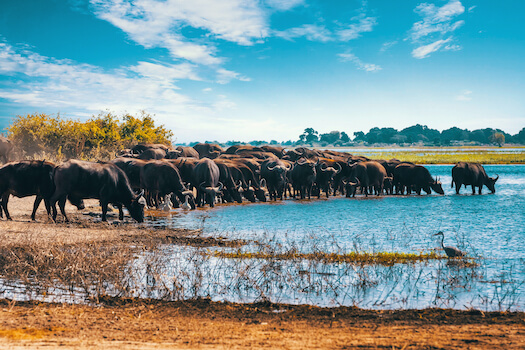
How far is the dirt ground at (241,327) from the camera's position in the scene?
5.39 m

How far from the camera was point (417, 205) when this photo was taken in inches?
949

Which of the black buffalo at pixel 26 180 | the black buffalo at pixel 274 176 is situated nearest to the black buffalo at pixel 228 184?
the black buffalo at pixel 274 176

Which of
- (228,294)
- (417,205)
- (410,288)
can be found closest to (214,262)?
(228,294)

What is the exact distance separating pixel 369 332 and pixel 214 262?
4.85m

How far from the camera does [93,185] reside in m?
13.9

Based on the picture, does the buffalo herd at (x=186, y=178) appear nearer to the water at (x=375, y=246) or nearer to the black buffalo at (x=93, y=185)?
the black buffalo at (x=93, y=185)

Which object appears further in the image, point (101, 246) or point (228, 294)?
point (101, 246)

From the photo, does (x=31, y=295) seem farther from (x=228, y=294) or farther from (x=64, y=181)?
(x=64, y=181)

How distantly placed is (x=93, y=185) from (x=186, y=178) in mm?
7779

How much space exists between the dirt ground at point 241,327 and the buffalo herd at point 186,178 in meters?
7.55

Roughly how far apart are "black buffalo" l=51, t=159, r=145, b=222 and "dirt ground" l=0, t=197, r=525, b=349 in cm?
722

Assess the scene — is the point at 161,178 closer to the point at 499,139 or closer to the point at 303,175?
the point at 303,175

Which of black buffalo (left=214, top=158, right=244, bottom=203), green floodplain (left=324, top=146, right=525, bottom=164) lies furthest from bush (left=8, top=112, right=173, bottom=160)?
green floodplain (left=324, top=146, right=525, bottom=164)

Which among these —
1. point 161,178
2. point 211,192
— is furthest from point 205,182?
point 161,178
